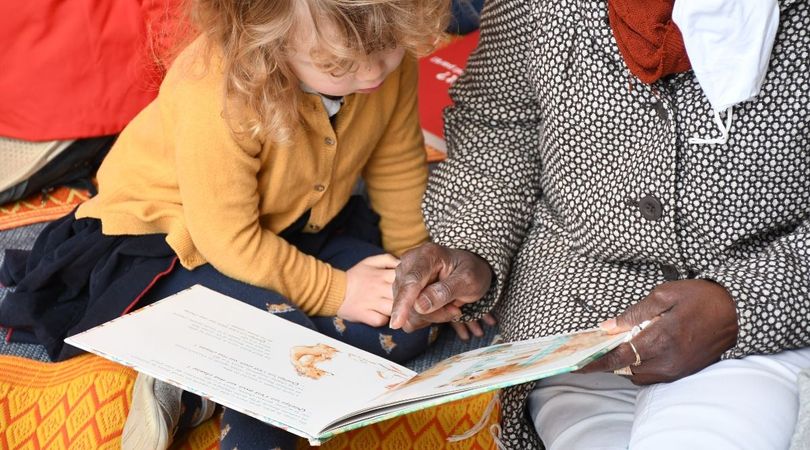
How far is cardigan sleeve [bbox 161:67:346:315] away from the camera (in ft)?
4.11

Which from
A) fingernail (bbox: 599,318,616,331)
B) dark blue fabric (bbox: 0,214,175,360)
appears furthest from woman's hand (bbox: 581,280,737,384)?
dark blue fabric (bbox: 0,214,175,360)

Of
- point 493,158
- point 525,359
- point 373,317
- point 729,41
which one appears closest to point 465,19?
point 493,158

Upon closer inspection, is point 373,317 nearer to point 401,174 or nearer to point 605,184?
point 401,174

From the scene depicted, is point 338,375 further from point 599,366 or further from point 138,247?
point 138,247

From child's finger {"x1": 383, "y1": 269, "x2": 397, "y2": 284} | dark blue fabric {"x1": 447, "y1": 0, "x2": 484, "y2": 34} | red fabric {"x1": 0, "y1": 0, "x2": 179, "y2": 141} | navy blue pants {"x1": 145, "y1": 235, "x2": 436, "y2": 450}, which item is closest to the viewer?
navy blue pants {"x1": 145, "y1": 235, "x2": 436, "y2": 450}

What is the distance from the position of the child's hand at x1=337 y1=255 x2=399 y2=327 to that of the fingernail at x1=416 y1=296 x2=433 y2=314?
0.23m

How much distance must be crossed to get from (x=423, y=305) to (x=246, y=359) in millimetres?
230

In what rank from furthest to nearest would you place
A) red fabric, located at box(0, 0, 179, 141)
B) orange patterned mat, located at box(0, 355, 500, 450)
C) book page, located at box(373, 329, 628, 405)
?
red fabric, located at box(0, 0, 179, 141) → orange patterned mat, located at box(0, 355, 500, 450) → book page, located at box(373, 329, 628, 405)

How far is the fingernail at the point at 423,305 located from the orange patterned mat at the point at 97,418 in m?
0.27

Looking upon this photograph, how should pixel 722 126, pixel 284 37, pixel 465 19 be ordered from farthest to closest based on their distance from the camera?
pixel 465 19
pixel 284 37
pixel 722 126

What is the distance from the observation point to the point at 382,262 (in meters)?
1.45

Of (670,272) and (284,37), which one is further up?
(284,37)

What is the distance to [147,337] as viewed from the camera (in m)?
1.08

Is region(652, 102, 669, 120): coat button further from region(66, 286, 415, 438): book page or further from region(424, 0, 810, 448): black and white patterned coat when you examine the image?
region(66, 286, 415, 438): book page
